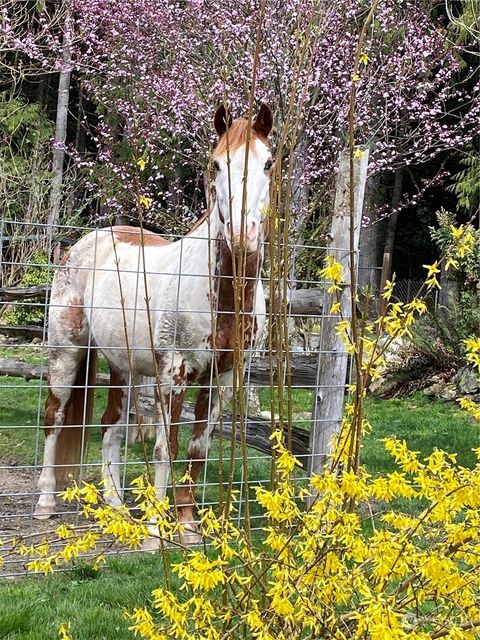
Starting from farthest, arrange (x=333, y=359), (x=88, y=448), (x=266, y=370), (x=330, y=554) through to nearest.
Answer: (x=266, y=370), (x=88, y=448), (x=333, y=359), (x=330, y=554)

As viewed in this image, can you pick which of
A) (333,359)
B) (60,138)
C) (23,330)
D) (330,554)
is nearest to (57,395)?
(333,359)

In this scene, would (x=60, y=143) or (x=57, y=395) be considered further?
(x=60, y=143)

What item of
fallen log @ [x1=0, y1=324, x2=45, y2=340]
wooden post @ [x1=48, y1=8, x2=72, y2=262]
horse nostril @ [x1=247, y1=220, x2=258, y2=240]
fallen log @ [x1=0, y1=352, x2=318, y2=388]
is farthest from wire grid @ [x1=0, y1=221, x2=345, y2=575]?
wooden post @ [x1=48, y1=8, x2=72, y2=262]

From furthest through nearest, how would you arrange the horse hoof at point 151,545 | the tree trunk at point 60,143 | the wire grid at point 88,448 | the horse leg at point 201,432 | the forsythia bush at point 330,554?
1. the tree trunk at point 60,143
2. the horse leg at point 201,432
3. the horse hoof at point 151,545
4. the wire grid at point 88,448
5. the forsythia bush at point 330,554

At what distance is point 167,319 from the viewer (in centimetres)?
432

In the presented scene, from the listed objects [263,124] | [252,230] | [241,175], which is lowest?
[252,230]

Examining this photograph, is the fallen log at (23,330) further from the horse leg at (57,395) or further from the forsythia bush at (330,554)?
the forsythia bush at (330,554)

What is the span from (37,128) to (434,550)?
19760mm

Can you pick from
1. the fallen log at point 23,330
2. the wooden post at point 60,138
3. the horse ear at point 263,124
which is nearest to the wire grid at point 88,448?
the fallen log at point 23,330

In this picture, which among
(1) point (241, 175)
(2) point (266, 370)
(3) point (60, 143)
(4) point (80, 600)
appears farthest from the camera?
(3) point (60, 143)

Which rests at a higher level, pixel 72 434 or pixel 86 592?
pixel 72 434

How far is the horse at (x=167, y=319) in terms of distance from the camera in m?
3.89

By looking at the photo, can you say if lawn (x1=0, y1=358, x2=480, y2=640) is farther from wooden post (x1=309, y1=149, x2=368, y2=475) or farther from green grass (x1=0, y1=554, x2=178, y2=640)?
wooden post (x1=309, y1=149, x2=368, y2=475)

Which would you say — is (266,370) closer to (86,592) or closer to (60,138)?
(86,592)
